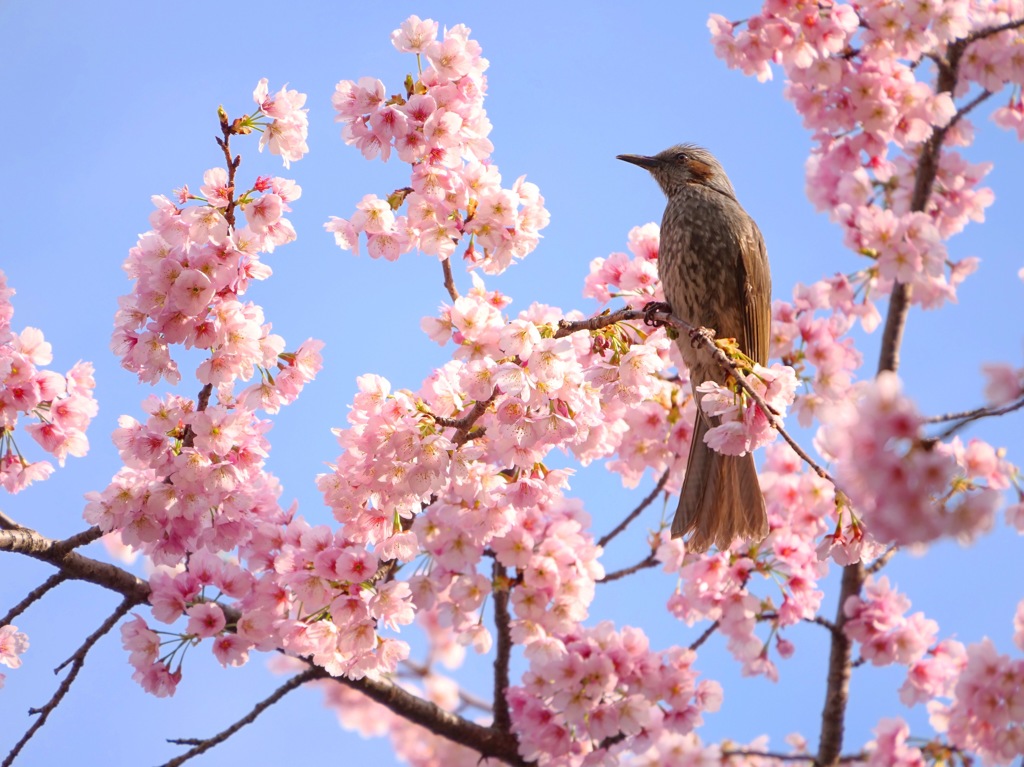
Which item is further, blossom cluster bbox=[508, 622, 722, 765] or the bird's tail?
blossom cluster bbox=[508, 622, 722, 765]

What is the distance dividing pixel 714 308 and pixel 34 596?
247cm

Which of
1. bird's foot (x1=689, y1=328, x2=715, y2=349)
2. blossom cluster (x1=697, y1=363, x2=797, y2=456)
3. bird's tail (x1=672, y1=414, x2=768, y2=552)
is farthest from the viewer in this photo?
bird's tail (x1=672, y1=414, x2=768, y2=552)

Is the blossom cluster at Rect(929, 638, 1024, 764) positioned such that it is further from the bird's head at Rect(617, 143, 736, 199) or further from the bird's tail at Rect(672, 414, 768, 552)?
the bird's head at Rect(617, 143, 736, 199)

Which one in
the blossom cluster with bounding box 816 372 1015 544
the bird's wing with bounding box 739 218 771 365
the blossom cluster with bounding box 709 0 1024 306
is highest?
→ the blossom cluster with bounding box 709 0 1024 306

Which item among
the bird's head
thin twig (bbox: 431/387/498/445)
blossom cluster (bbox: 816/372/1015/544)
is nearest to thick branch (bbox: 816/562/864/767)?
the bird's head

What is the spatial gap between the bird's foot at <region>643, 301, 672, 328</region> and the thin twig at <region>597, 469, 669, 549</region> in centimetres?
69

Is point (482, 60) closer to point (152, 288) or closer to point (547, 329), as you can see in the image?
point (547, 329)

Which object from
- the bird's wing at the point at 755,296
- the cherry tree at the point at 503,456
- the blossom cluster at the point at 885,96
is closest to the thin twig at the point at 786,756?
the cherry tree at the point at 503,456

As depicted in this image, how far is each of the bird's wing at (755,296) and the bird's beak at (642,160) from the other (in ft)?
2.55

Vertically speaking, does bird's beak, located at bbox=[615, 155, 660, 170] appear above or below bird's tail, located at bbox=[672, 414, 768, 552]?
above

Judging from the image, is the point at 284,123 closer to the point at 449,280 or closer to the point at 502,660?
the point at 449,280

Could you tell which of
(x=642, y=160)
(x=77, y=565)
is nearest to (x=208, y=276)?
(x=77, y=565)

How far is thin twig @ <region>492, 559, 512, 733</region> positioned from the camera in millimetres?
3438

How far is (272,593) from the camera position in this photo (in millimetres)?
2699
